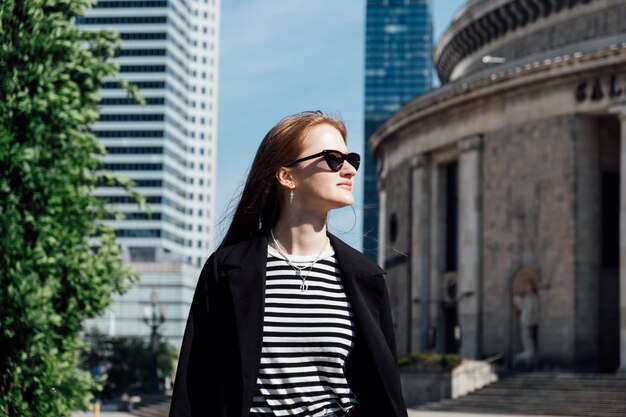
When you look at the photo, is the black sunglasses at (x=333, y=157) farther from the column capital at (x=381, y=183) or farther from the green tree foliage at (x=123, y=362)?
the green tree foliage at (x=123, y=362)

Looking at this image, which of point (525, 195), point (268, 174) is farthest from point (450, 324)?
point (268, 174)

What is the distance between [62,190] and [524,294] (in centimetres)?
3268

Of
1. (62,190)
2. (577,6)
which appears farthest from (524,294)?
(62,190)

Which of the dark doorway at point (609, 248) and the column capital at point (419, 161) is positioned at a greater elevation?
the column capital at point (419, 161)

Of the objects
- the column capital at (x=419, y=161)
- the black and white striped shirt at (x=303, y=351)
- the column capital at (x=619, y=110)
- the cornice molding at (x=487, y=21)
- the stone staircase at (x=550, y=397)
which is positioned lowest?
the stone staircase at (x=550, y=397)

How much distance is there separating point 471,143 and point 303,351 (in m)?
41.3

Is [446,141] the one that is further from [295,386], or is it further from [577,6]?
[295,386]

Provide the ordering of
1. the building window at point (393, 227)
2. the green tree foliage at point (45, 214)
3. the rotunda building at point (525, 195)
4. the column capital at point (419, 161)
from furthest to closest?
the building window at point (393, 227)
the column capital at point (419, 161)
the rotunda building at point (525, 195)
the green tree foliage at point (45, 214)

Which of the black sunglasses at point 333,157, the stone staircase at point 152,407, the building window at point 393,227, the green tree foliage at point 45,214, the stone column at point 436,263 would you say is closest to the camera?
the black sunglasses at point 333,157

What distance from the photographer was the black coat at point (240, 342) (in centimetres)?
516

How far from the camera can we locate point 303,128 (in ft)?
18.2

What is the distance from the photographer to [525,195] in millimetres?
43594

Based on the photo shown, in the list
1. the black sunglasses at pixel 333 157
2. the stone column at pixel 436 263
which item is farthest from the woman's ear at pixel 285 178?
the stone column at pixel 436 263

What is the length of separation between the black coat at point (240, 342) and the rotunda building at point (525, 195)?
33.7 m
